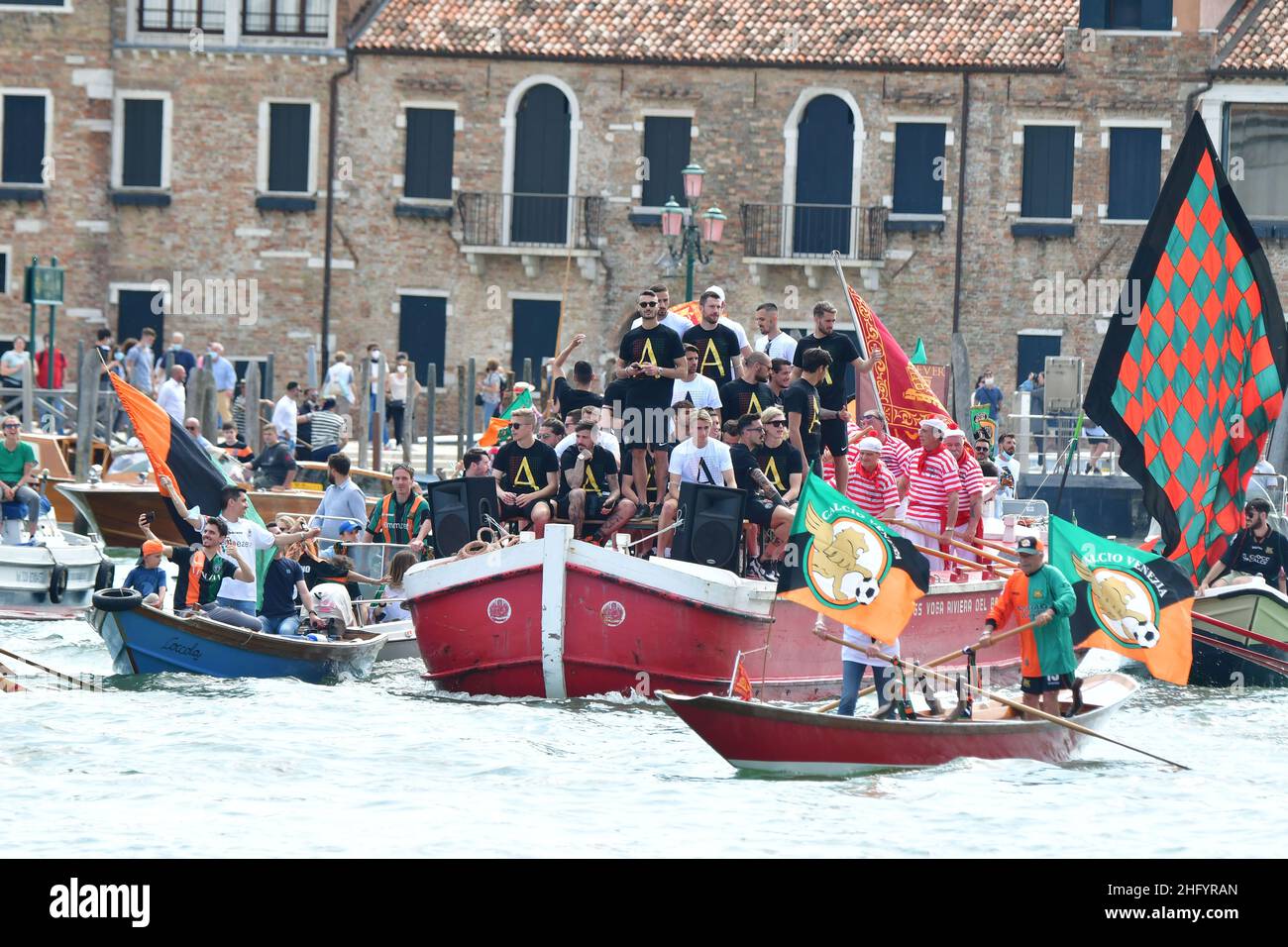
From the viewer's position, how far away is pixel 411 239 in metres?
38.6

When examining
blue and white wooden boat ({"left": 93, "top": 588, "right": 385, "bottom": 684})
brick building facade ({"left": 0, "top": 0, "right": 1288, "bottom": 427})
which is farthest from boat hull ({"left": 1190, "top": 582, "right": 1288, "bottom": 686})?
brick building facade ({"left": 0, "top": 0, "right": 1288, "bottom": 427})

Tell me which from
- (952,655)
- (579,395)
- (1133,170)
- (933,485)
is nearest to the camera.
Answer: (952,655)

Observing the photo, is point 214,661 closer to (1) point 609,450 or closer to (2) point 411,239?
(1) point 609,450

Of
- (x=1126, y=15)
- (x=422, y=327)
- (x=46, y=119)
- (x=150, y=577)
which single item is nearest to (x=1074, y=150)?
(x=1126, y=15)

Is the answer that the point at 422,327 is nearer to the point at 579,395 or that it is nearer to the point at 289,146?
the point at 289,146

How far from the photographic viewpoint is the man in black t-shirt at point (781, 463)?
1773cm

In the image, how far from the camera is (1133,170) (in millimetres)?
37875

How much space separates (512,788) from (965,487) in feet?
17.4

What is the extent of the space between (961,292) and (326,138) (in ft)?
35.9

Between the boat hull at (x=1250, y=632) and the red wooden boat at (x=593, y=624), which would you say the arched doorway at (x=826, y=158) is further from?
the red wooden boat at (x=593, y=624)

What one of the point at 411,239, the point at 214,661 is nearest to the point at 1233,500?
the point at 214,661
